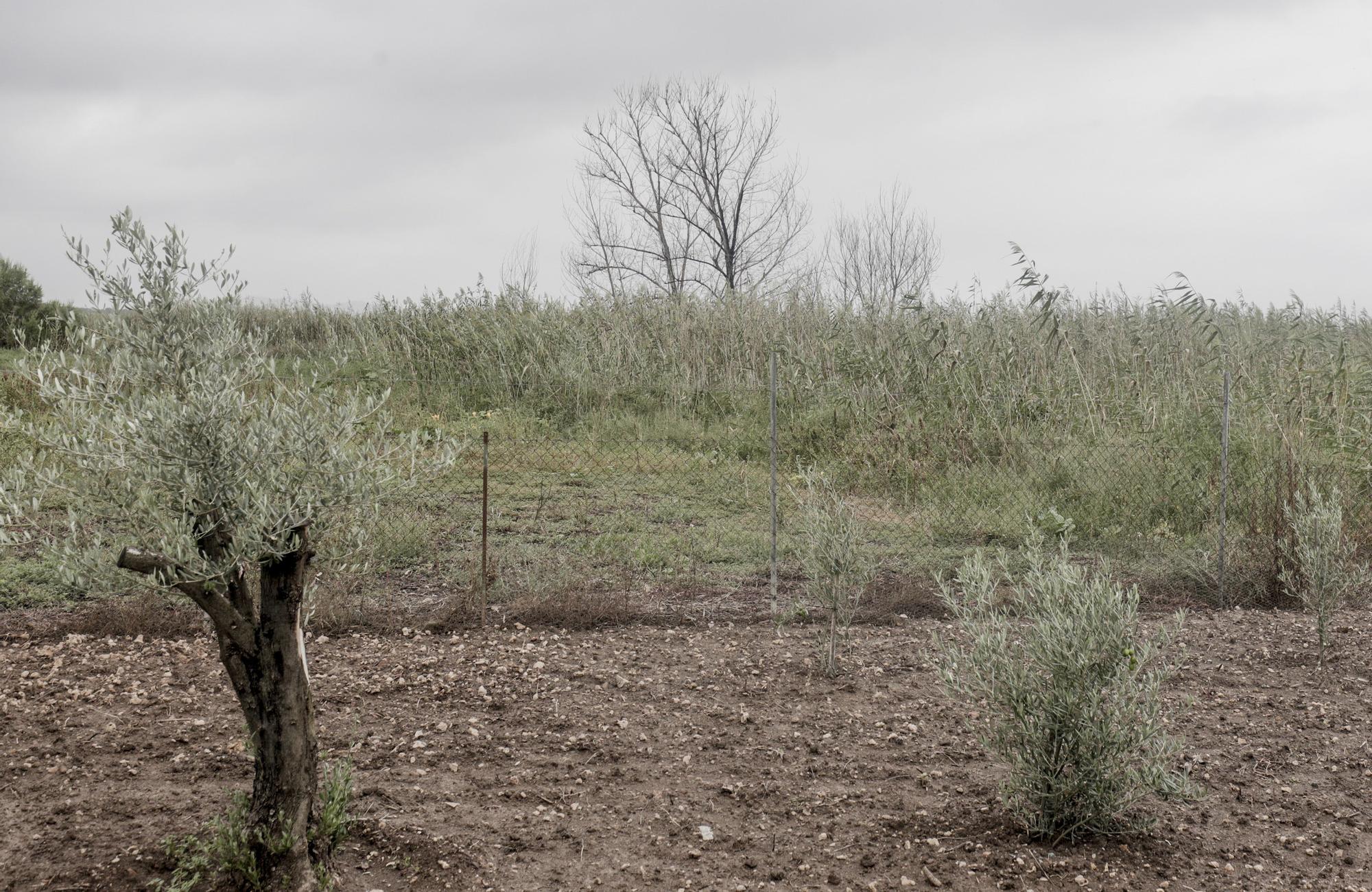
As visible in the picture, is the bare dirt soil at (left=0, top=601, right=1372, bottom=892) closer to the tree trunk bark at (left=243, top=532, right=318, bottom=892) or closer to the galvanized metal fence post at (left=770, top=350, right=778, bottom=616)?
the tree trunk bark at (left=243, top=532, right=318, bottom=892)

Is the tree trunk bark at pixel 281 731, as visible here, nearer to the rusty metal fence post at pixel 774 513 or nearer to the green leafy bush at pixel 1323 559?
the rusty metal fence post at pixel 774 513

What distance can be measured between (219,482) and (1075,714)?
2.35 meters

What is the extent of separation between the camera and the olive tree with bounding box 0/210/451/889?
93.7 inches

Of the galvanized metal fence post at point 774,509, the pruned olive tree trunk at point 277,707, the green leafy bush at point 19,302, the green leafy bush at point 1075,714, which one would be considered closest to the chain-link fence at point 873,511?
the galvanized metal fence post at point 774,509

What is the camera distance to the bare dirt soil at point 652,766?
282 centimetres

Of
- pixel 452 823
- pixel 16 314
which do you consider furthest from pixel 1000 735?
pixel 16 314

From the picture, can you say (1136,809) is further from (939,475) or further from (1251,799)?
(939,475)

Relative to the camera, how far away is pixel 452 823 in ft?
10.1

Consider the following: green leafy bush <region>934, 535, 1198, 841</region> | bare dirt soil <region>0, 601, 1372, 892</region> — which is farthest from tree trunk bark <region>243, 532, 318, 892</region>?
green leafy bush <region>934, 535, 1198, 841</region>

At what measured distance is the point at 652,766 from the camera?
11.5ft

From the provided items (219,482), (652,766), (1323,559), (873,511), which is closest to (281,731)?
(219,482)

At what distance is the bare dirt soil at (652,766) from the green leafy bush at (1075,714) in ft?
0.41

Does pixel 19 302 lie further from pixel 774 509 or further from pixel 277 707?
pixel 277 707

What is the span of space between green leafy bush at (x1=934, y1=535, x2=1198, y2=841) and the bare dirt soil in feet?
0.41
